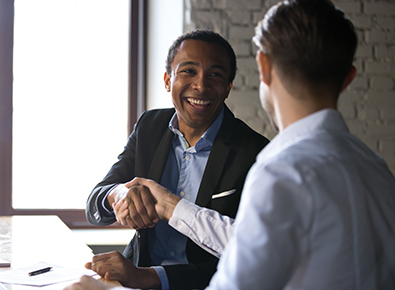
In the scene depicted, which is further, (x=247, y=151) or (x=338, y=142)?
(x=247, y=151)

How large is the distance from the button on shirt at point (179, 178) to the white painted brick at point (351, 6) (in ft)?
4.52

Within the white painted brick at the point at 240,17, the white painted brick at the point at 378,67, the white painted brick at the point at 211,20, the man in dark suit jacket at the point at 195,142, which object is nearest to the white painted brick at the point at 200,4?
the white painted brick at the point at 211,20

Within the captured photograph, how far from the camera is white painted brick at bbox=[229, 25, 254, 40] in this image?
8.02ft

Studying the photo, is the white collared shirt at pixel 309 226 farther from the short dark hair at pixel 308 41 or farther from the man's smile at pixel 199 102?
the man's smile at pixel 199 102

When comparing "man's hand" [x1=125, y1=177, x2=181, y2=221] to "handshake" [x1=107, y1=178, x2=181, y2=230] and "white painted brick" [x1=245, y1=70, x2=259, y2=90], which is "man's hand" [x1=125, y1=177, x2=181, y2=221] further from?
"white painted brick" [x1=245, y1=70, x2=259, y2=90]

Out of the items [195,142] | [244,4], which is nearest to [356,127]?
[244,4]

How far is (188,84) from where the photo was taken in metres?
1.57

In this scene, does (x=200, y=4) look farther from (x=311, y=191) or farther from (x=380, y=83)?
(x=311, y=191)

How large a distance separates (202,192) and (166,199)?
0.80 feet

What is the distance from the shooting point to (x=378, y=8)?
254 centimetres

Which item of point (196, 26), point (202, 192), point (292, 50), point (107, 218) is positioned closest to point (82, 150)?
point (196, 26)

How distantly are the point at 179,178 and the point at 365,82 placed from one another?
156 cm

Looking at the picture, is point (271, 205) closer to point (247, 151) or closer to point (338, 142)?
point (338, 142)

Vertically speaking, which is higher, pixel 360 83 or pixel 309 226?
pixel 360 83
